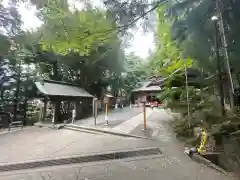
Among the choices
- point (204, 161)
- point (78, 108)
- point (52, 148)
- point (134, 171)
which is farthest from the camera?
point (78, 108)

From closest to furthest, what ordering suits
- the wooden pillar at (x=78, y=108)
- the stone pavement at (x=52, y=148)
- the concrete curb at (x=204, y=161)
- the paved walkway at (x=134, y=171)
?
1. the paved walkway at (x=134, y=171)
2. the concrete curb at (x=204, y=161)
3. the stone pavement at (x=52, y=148)
4. the wooden pillar at (x=78, y=108)

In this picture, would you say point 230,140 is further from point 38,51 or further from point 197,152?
point 38,51

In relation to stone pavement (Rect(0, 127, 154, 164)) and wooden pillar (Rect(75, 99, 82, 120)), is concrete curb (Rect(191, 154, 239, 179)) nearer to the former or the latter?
stone pavement (Rect(0, 127, 154, 164))

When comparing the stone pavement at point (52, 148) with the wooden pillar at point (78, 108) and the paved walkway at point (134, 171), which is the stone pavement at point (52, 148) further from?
the wooden pillar at point (78, 108)

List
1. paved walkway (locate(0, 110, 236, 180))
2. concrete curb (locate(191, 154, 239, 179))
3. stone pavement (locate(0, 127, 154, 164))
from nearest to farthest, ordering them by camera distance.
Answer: paved walkway (locate(0, 110, 236, 180)), concrete curb (locate(191, 154, 239, 179)), stone pavement (locate(0, 127, 154, 164))

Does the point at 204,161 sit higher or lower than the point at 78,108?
lower

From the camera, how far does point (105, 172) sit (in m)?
3.62

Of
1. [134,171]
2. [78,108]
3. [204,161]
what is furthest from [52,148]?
[78,108]

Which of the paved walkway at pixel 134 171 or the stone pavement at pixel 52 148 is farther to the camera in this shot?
the stone pavement at pixel 52 148

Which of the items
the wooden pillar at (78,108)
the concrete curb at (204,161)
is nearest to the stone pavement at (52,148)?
the concrete curb at (204,161)

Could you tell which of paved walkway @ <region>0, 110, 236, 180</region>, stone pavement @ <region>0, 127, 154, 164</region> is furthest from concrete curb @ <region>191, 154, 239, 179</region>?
stone pavement @ <region>0, 127, 154, 164</region>

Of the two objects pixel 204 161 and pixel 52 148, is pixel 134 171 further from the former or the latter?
pixel 52 148

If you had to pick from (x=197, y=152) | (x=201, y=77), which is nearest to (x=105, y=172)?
(x=197, y=152)

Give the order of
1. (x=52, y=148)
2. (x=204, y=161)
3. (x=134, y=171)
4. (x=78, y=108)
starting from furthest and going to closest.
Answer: (x=78, y=108)
(x=52, y=148)
(x=204, y=161)
(x=134, y=171)
